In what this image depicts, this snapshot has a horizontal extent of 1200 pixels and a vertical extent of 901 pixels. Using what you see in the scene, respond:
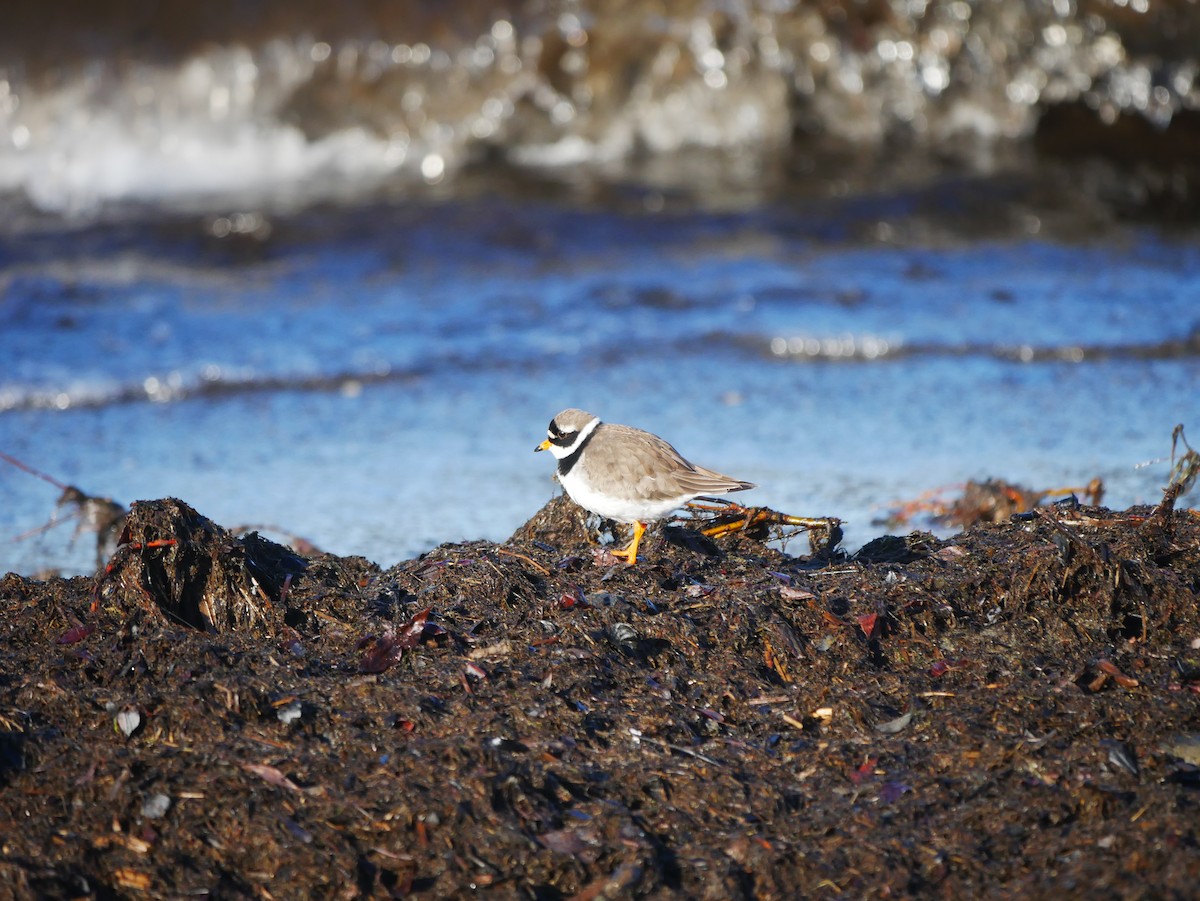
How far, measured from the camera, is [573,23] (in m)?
13.2

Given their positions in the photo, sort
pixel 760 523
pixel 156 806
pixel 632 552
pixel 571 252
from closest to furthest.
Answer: pixel 156 806 → pixel 632 552 → pixel 760 523 → pixel 571 252

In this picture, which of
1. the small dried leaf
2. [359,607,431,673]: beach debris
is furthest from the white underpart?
the small dried leaf

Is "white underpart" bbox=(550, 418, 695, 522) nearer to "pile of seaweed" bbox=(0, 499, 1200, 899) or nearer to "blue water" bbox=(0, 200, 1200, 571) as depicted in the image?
"pile of seaweed" bbox=(0, 499, 1200, 899)

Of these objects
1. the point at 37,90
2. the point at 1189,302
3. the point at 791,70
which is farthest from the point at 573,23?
the point at 1189,302

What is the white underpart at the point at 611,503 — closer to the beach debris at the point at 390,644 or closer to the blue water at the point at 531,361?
the beach debris at the point at 390,644

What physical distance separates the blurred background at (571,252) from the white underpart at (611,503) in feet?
3.41

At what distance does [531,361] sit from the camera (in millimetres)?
8539

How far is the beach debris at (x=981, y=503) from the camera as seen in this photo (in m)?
5.36

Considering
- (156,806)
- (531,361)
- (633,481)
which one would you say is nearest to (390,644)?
(156,806)

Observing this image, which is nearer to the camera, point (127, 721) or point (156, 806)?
point (156, 806)

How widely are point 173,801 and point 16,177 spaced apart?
11417 millimetres

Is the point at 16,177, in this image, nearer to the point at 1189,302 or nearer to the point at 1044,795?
the point at 1189,302

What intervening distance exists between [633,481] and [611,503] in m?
0.12

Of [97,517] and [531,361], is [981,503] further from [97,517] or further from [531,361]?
[97,517]
